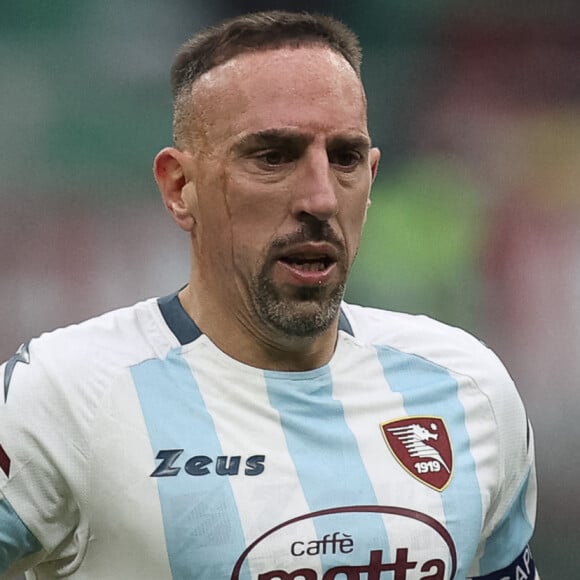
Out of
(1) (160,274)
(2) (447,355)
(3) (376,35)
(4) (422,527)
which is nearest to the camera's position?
(4) (422,527)

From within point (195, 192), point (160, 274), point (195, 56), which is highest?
point (195, 56)

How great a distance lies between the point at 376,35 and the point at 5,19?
119cm

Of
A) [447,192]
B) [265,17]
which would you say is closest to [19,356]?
[265,17]

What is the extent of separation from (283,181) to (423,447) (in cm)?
40

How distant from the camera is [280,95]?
55.0 inches

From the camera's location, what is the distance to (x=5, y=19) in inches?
139

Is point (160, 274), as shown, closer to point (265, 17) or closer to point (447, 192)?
point (447, 192)

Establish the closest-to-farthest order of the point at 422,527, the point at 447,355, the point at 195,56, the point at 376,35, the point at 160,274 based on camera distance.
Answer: the point at 422,527, the point at 195,56, the point at 447,355, the point at 160,274, the point at 376,35

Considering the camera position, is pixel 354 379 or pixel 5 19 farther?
pixel 5 19

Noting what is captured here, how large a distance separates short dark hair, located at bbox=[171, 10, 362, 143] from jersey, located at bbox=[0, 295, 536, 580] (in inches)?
11.9

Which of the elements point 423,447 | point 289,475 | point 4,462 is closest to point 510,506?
point 423,447

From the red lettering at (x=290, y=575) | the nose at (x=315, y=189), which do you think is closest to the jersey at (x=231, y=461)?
the red lettering at (x=290, y=575)

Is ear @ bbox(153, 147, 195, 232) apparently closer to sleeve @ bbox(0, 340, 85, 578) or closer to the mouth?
the mouth

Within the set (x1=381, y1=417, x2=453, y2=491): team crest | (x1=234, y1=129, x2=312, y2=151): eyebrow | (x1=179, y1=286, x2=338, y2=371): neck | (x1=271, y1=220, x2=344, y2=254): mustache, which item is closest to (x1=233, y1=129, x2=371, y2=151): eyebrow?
(x1=234, y1=129, x2=312, y2=151): eyebrow
